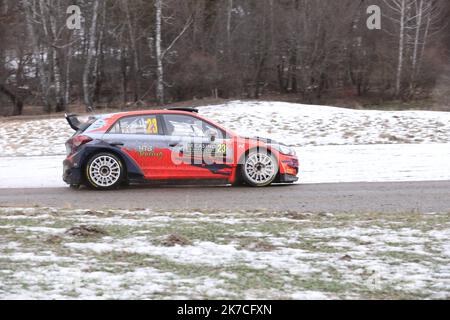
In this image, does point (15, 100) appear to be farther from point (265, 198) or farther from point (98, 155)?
point (265, 198)

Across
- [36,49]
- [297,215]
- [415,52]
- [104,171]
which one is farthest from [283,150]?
[415,52]

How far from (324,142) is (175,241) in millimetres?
12075

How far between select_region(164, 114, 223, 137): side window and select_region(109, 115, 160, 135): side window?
8.8 inches

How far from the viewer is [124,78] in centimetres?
4309

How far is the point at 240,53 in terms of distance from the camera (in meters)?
40.0

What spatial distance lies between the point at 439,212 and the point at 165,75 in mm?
31342

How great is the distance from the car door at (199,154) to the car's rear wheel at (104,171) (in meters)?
0.88

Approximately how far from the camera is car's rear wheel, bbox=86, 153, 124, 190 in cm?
1105

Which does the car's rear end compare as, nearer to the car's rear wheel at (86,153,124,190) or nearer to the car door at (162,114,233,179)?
the car's rear wheel at (86,153,124,190)

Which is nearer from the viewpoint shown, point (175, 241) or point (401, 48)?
point (175, 241)

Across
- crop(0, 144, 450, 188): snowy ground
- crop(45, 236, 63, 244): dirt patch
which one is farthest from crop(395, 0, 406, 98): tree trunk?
crop(45, 236, 63, 244): dirt patch

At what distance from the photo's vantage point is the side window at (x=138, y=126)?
11.3 meters
